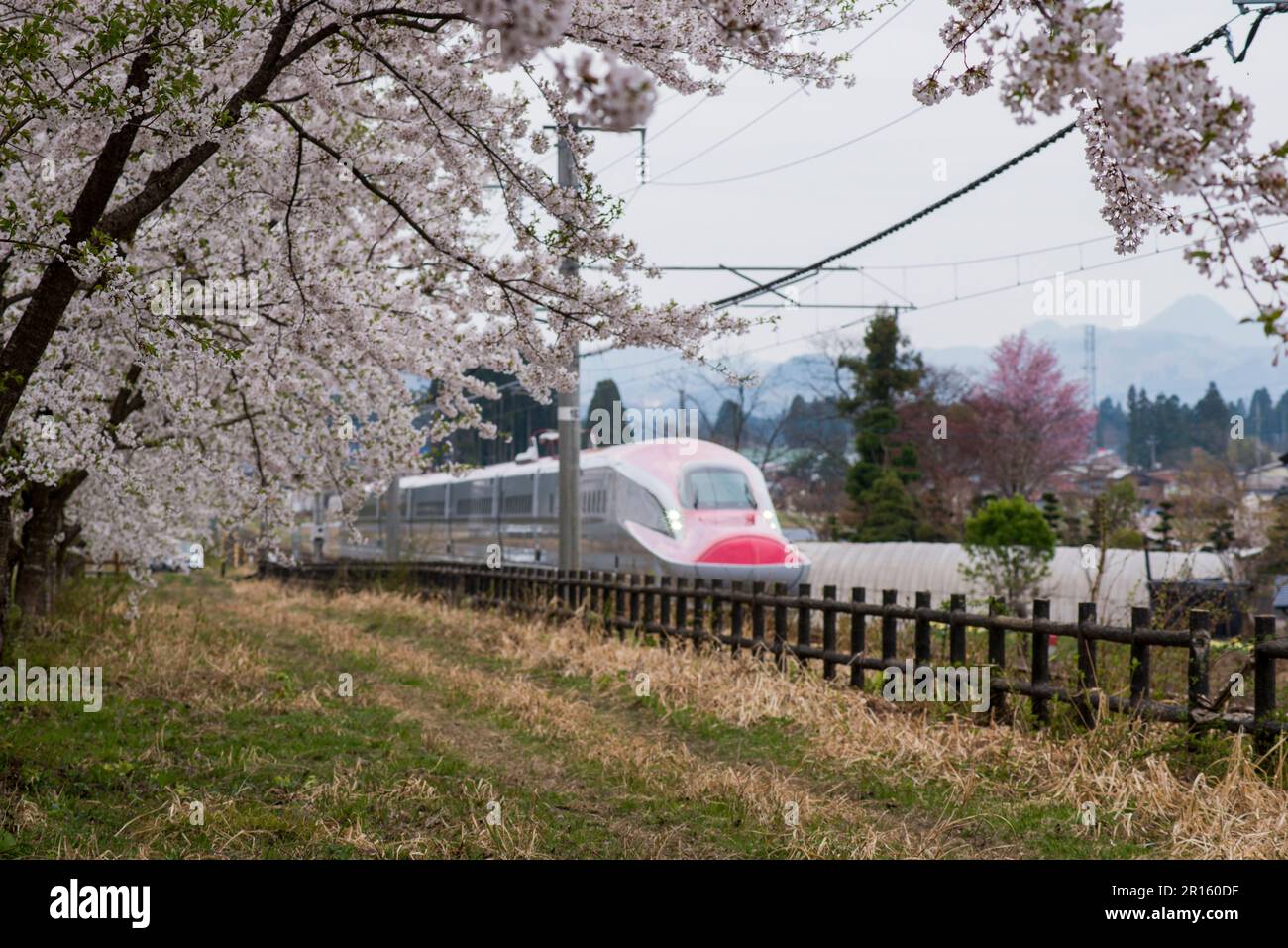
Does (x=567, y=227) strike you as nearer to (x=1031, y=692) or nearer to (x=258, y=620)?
(x=1031, y=692)

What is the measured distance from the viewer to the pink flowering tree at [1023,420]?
50406 millimetres

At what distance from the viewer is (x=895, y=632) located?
1105 cm

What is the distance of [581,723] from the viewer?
10.3 m

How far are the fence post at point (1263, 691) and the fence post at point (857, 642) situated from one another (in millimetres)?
4077

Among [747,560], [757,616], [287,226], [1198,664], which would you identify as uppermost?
[287,226]

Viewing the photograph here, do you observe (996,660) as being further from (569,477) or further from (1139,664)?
(569,477)

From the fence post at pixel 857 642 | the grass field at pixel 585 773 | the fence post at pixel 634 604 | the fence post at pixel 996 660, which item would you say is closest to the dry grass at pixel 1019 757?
the grass field at pixel 585 773

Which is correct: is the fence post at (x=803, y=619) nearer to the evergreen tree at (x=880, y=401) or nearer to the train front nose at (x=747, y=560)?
the train front nose at (x=747, y=560)

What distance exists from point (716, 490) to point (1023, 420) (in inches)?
1300

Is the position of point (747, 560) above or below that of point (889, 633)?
above

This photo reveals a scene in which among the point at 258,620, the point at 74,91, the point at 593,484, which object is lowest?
the point at 258,620

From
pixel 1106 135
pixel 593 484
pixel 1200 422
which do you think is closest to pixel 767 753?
pixel 1106 135

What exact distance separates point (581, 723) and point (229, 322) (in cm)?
433

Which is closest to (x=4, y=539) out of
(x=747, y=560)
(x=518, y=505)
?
(x=747, y=560)
